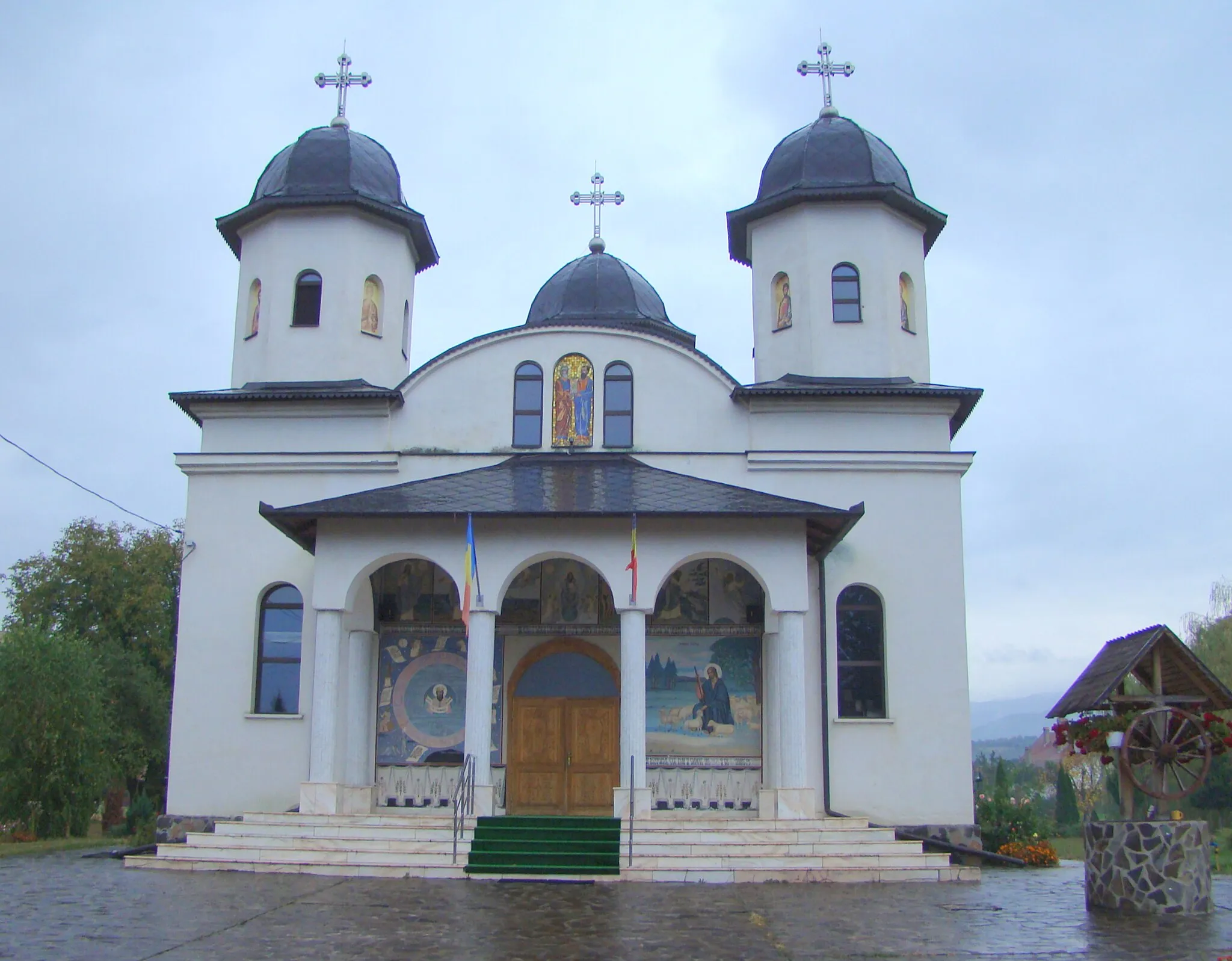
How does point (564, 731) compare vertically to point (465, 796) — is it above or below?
above

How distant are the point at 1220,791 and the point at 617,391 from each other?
2744 cm

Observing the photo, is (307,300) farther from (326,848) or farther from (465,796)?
(326,848)

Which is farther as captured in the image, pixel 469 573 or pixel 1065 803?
pixel 1065 803

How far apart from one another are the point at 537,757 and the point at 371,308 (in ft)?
27.3

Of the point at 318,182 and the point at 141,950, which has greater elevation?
the point at 318,182

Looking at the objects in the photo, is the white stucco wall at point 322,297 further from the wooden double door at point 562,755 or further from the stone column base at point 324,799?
the stone column base at point 324,799

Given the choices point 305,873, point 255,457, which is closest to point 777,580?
point 305,873

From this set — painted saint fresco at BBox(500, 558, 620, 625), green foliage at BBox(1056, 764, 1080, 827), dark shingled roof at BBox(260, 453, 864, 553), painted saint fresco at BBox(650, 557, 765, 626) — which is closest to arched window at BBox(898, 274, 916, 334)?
dark shingled roof at BBox(260, 453, 864, 553)

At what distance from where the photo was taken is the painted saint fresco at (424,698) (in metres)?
17.6

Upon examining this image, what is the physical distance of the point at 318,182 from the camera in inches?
820

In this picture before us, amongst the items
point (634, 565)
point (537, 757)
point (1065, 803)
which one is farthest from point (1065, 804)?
point (634, 565)

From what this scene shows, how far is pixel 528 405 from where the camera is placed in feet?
62.8

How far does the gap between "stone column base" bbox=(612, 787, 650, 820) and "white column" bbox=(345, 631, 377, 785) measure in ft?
14.0

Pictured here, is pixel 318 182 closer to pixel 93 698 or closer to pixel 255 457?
pixel 255 457
